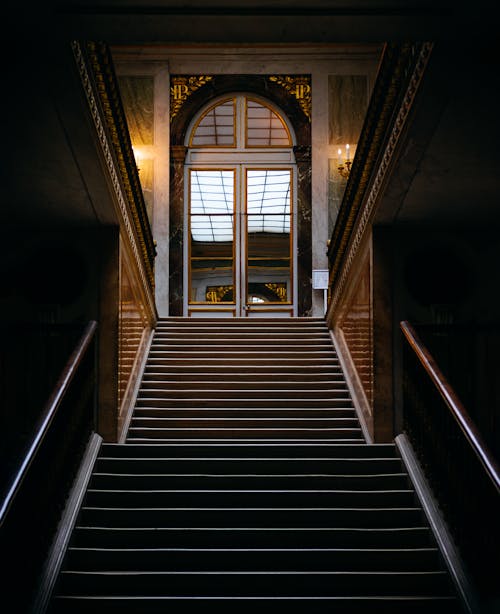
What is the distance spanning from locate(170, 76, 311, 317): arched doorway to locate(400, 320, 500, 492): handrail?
23.2 ft

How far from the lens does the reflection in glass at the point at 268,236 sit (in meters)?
13.7

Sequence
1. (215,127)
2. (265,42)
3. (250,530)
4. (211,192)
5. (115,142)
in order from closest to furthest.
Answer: (265,42) < (250,530) < (115,142) < (211,192) < (215,127)

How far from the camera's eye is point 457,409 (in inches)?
203

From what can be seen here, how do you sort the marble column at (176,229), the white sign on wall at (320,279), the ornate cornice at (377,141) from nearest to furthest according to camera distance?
the ornate cornice at (377,141) < the white sign on wall at (320,279) < the marble column at (176,229)

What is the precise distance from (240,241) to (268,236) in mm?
472

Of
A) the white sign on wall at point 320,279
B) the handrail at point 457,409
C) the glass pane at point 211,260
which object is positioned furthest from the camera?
the glass pane at point 211,260

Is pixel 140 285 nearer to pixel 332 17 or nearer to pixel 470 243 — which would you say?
pixel 470 243

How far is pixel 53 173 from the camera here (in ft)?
22.1

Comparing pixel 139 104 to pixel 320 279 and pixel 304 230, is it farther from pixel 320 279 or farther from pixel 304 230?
pixel 320 279

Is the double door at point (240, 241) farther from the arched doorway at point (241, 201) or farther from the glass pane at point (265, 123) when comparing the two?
the glass pane at point (265, 123)

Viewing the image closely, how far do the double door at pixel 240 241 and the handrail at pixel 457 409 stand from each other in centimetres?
705

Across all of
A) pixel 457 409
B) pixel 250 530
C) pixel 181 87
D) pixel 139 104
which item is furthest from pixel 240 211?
pixel 457 409

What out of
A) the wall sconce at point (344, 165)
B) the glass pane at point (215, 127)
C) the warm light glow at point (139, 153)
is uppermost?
the glass pane at point (215, 127)

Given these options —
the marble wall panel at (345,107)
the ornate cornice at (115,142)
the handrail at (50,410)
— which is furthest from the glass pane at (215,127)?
the handrail at (50,410)
